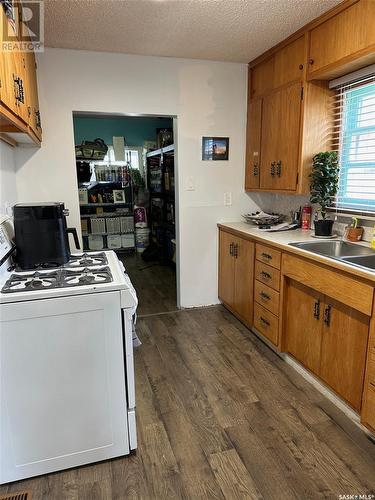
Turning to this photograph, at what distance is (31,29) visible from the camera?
242 cm

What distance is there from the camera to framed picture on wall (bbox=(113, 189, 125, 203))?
580cm

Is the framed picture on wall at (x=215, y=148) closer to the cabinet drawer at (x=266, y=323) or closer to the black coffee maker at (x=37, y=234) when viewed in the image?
the cabinet drawer at (x=266, y=323)

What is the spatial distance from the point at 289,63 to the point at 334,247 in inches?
59.7

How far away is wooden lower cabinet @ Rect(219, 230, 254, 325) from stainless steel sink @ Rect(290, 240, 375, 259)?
0.53m

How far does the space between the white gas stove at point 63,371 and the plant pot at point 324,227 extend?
1637 mm

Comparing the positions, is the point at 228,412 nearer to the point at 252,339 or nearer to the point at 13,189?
the point at 252,339

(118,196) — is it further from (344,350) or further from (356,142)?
(344,350)

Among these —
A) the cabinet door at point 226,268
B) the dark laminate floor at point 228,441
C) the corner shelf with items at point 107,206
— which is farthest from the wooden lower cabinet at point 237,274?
the corner shelf with items at point 107,206

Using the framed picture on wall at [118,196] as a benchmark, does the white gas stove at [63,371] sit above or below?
below

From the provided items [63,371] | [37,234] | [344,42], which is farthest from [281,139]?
[63,371]

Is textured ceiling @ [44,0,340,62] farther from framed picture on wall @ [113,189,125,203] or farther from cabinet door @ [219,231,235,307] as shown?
framed picture on wall @ [113,189,125,203]

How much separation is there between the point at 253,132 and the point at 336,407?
2.44m

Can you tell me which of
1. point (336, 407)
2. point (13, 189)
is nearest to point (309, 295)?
point (336, 407)

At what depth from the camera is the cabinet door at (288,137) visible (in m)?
2.67
